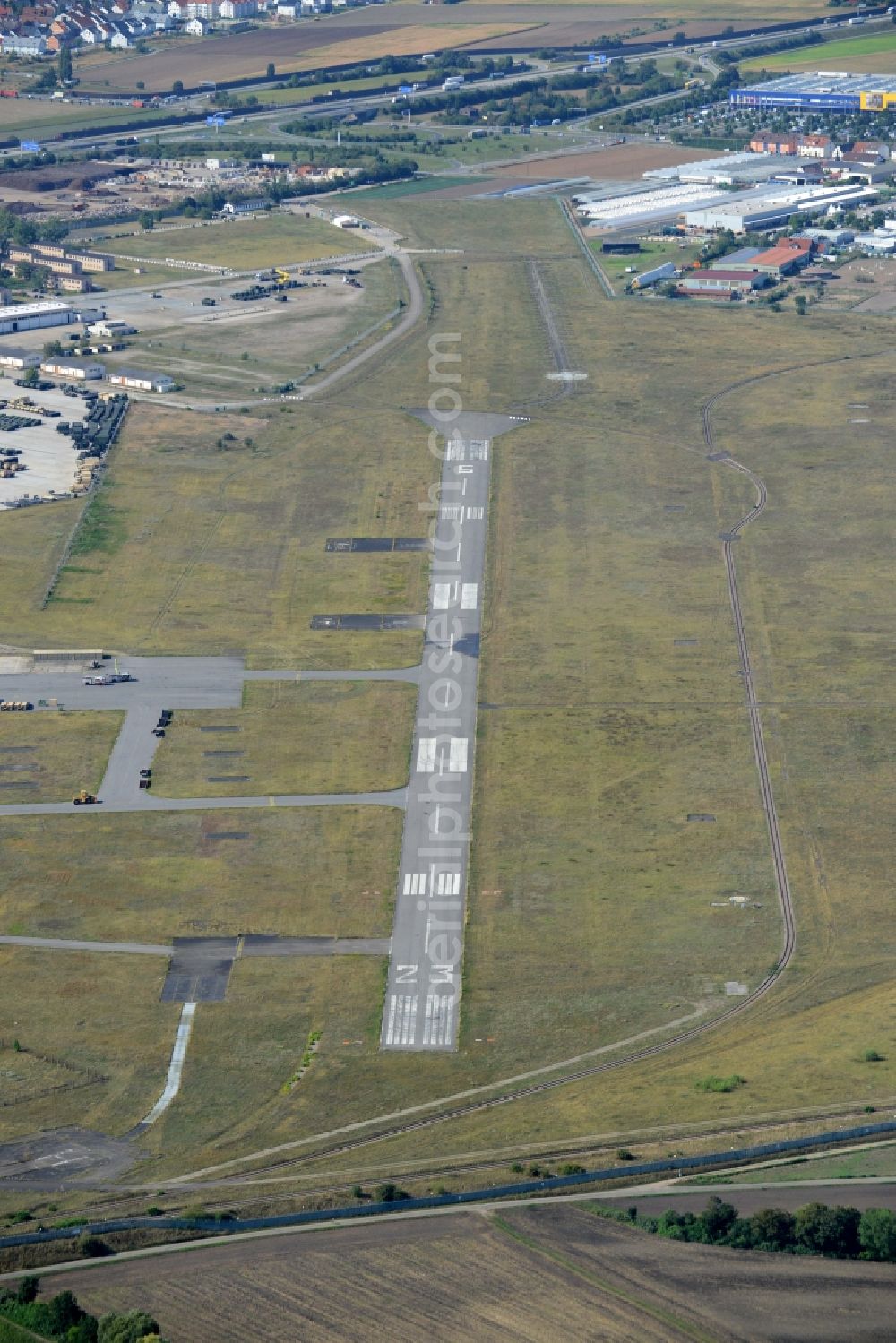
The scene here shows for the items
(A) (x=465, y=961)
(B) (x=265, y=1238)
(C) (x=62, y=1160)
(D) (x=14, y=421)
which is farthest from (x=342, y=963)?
(D) (x=14, y=421)

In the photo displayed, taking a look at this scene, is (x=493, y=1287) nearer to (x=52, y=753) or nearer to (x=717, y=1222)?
(x=717, y=1222)

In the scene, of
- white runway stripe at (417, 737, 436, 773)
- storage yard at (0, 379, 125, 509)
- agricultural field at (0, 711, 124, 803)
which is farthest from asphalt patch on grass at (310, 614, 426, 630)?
storage yard at (0, 379, 125, 509)

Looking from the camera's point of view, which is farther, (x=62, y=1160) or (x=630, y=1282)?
(x=62, y=1160)

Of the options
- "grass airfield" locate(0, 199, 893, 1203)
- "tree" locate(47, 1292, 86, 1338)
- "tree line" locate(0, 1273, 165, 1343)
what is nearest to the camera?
"tree line" locate(0, 1273, 165, 1343)

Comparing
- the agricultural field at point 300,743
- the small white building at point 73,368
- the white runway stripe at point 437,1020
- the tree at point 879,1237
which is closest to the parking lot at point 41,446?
the small white building at point 73,368

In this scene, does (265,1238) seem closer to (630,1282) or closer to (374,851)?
(630,1282)

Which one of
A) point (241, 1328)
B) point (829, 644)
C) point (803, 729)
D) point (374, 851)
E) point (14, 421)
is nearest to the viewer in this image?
point (241, 1328)

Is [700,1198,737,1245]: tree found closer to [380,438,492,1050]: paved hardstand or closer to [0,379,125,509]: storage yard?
[380,438,492,1050]: paved hardstand
